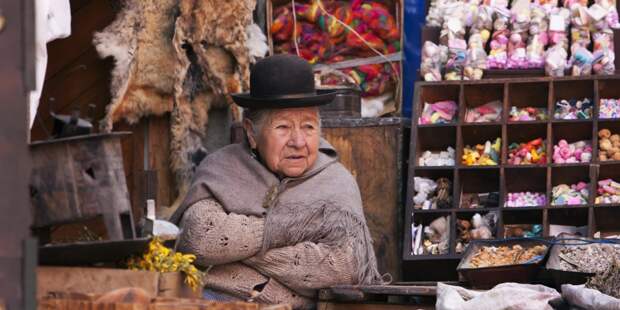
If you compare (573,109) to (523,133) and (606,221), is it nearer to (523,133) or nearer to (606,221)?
(523,133)

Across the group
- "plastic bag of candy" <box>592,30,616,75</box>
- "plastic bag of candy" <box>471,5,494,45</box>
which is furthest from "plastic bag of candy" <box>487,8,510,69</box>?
"plastic bag of candy" <box>592,30,616,75</box>

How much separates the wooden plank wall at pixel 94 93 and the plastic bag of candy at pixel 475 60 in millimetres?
1671

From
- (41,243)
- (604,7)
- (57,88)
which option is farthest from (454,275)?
(41,243)

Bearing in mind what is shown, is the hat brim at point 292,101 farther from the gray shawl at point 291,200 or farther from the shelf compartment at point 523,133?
A: the shelf compartment at point 523,133

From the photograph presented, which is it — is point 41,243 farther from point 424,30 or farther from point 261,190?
point 424,30

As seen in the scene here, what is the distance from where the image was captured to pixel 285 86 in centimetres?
616

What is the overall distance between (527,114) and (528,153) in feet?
0.77

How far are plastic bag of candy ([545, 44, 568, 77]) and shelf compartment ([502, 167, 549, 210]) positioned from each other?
566 mm

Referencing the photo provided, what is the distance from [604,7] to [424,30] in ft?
3.25

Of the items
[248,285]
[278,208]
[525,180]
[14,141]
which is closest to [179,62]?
[278,208]

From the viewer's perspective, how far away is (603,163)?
283 inches

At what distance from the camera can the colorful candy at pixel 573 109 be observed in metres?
7.34

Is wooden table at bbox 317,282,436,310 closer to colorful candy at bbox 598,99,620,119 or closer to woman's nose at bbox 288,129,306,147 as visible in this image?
woman's nose at bbox 288,129,306,147

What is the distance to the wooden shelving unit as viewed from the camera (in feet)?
23.6
